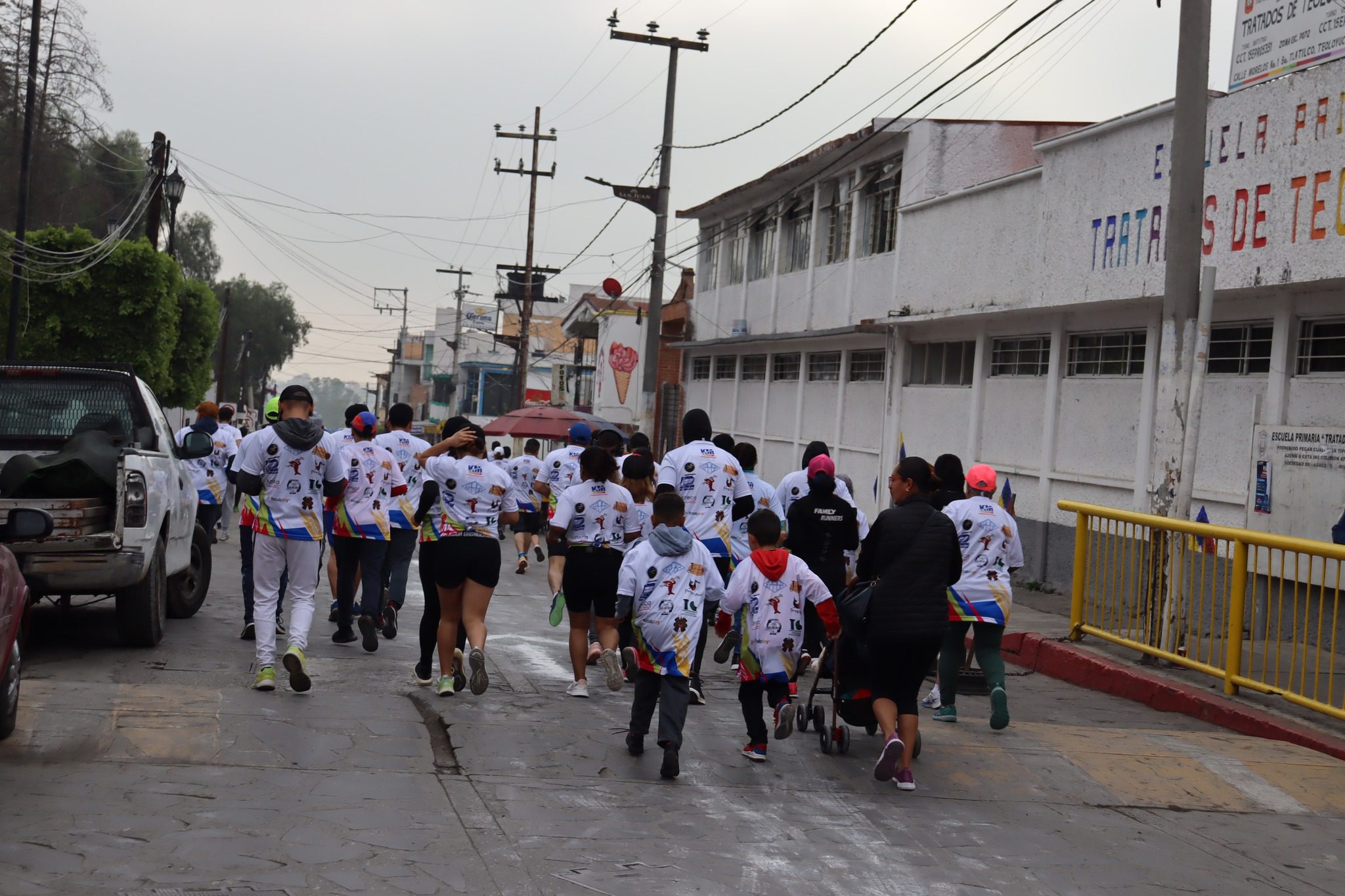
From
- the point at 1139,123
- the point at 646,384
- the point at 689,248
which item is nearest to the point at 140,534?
the point at 1139,123

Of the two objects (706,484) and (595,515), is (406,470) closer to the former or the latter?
(706,484)

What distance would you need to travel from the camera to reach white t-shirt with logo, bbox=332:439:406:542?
10.3m

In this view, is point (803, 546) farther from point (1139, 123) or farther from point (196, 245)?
point (196, 245)

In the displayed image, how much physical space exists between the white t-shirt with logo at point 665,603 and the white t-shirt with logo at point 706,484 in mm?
2299

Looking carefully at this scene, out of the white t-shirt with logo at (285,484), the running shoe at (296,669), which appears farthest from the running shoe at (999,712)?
the white t-shirt with logo at (285,484)

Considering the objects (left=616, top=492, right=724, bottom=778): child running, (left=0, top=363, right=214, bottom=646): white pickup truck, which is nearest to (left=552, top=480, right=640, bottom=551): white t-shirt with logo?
(left=616, top=492, right=724, bottom=778): child running

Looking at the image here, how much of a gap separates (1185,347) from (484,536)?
19.3 feet

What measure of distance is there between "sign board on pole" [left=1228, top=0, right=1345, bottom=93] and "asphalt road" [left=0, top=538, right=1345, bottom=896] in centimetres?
648

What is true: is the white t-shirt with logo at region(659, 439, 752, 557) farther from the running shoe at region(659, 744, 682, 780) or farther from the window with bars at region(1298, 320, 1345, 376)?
the window with bars at region(1298, 320, 1345, 376)

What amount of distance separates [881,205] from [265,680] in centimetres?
1714

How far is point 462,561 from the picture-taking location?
887cm

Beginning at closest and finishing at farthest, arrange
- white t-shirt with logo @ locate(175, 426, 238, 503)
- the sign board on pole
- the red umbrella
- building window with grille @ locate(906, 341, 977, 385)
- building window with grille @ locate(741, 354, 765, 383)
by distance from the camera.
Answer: the sign board on pole
white t-shirt with logo @ locate(175, 426, 238, 503)
building window with grille @ locate(906, 341, 977, 385)
the red umbrella
building window with grille @ locate(741, 354, 765, 383)

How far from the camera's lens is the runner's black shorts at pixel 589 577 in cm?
894

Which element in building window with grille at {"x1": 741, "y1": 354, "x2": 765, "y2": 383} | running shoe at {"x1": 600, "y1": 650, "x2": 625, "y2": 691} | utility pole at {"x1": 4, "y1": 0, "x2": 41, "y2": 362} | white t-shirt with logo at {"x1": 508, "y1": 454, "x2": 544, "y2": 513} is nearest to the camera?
running shoe at {"x1": 600, "y1": 650, "x2": 625, "y2": 691}
